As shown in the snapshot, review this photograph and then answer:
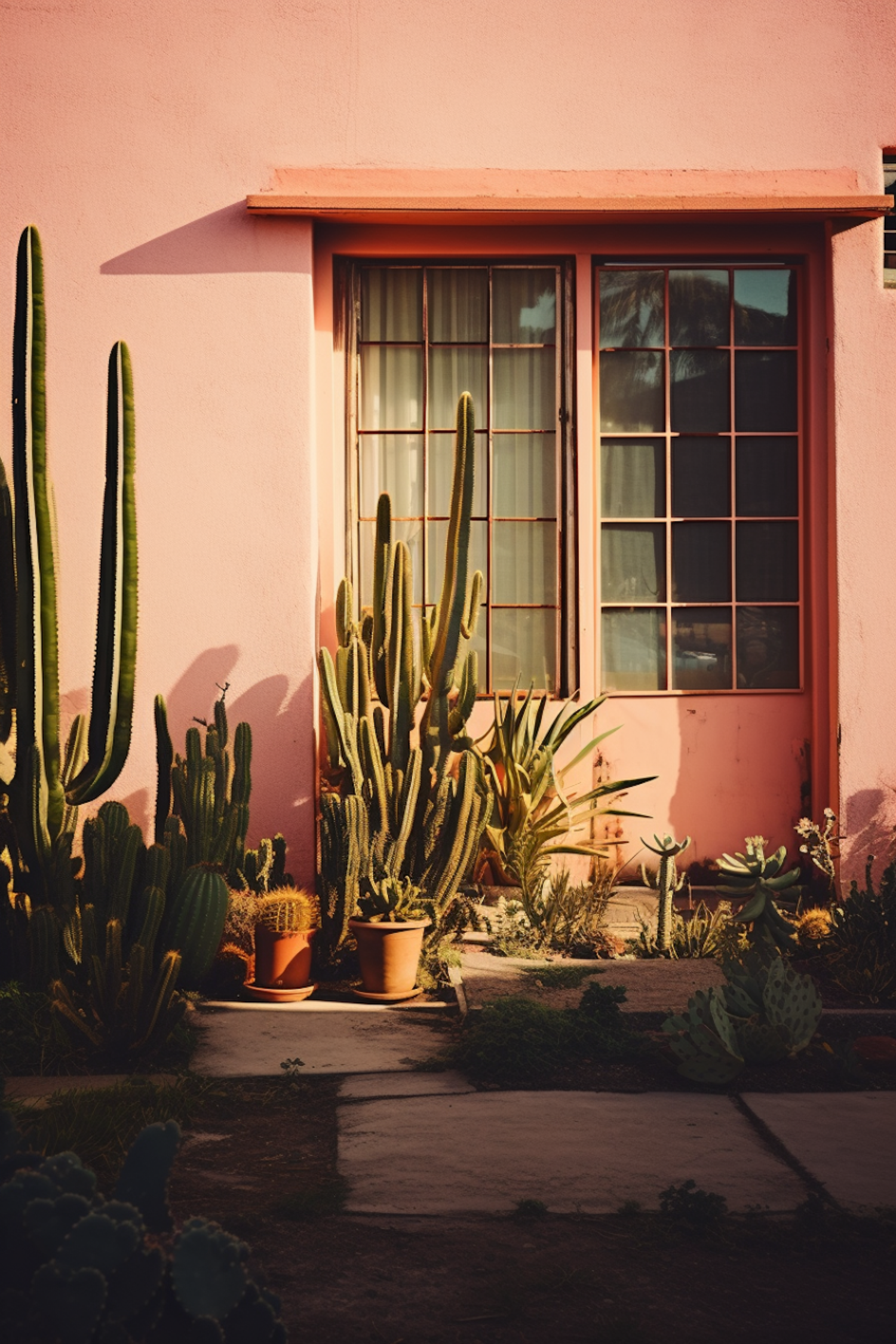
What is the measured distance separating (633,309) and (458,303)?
94 centimetres

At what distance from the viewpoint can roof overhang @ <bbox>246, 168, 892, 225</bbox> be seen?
5613 millimetres

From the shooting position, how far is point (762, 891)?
426 centimetres

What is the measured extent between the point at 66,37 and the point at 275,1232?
558cm

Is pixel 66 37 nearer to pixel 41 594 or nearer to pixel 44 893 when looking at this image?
pixel 41 594

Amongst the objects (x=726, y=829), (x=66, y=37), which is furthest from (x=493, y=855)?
(x=66, y=37)

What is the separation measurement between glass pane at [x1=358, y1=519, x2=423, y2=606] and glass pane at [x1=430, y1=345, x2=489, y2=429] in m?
0.57

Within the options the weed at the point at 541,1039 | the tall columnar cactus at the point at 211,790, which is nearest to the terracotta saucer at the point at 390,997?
the weed at the point at 541,1039

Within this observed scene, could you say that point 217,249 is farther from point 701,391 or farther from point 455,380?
point 701,391

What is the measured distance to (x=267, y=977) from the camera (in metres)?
4.58

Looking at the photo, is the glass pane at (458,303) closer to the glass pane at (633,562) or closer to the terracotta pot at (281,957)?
the glass pane at (633,562)

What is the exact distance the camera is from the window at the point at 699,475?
6.07 metres

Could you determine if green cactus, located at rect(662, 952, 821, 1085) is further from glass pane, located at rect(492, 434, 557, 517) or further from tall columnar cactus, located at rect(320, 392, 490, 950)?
glass pane, located at rect(492, 434, 557, 517)

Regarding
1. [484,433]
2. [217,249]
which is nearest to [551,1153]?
[484,433]

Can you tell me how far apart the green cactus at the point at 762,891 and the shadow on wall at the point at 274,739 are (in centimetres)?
208
